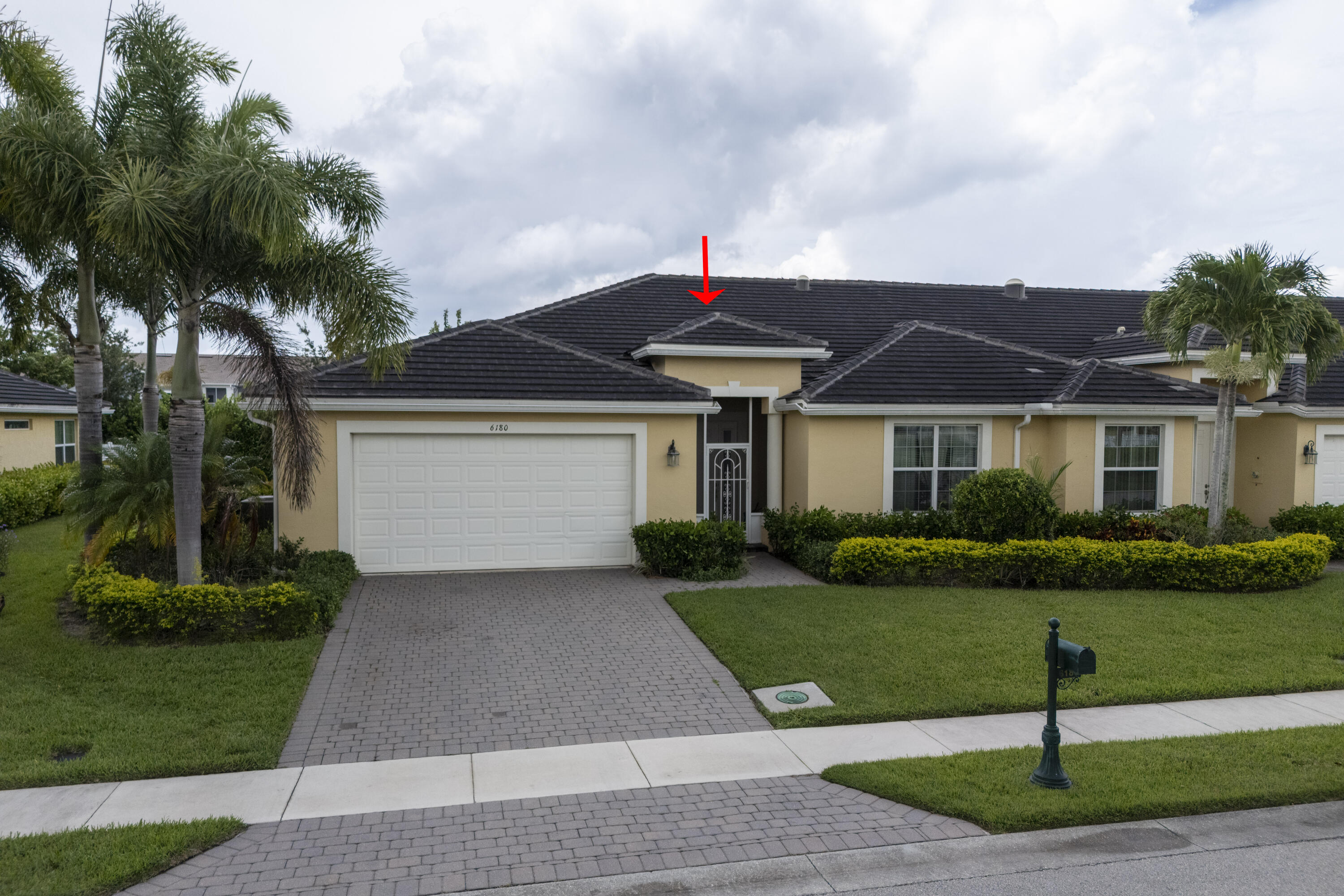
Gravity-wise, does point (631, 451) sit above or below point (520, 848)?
above

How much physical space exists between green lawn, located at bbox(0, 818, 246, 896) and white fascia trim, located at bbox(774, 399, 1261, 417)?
10993 millimetres

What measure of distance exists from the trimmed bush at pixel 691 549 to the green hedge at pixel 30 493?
1273cm

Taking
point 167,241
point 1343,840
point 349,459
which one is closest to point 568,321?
point 349,459

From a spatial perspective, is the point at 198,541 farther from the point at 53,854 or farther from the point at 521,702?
the point at 53,854

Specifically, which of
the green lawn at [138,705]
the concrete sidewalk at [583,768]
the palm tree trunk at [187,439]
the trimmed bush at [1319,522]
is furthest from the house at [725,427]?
the concrete sidewalk at [583,768]

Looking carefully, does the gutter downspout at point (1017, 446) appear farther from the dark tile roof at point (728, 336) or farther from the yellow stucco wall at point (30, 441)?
the yellow stucco wall at point (30, 441)

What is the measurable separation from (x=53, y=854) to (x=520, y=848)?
2.71 m

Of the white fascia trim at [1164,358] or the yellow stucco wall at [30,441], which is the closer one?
the white fascia trim at [1164,358]

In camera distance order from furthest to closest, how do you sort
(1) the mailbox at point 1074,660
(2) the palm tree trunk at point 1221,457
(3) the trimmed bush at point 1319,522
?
(3) the trimmed bush at point 1319,522
(2) the palm tree trunk at point 1221,457
(1) the mailbox at point 1074,660

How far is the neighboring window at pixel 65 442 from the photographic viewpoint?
24484mm

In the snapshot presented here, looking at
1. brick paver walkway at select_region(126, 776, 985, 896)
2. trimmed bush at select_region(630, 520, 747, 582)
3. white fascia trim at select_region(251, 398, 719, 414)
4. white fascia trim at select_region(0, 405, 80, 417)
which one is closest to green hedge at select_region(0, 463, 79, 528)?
white fascia trim at select_region(0, 405, 80, 417)

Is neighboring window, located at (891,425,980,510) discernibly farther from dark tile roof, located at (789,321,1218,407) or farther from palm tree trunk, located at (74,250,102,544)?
palm tree trunk, located at (74,250,102,544)

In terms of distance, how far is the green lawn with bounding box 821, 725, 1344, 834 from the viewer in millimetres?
5707

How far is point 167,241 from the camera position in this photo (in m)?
9.22
